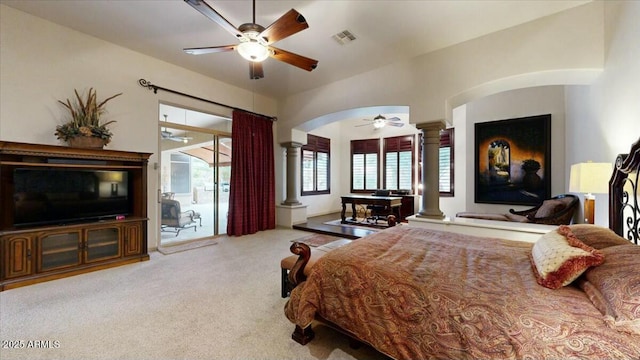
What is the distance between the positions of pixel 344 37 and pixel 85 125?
3.63 metres

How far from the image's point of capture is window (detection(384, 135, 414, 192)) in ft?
24.6

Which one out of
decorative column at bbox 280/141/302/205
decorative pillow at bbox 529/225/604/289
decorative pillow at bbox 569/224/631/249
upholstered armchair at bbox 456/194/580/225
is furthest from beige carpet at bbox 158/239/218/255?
upholstered armchair at bbox 456/194/580/225

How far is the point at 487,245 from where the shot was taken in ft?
7.07

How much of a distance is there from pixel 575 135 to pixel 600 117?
4.37 ft

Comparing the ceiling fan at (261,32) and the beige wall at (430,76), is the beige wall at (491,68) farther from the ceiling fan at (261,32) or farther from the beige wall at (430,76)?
the ceiling fan at (261,32)

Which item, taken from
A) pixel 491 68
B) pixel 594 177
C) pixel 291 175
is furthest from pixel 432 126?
pixel 291 175

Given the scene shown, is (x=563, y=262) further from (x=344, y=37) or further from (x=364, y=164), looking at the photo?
(x=364, y=164)

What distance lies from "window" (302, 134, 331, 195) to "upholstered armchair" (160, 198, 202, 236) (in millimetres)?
3399

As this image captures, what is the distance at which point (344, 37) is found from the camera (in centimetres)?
338

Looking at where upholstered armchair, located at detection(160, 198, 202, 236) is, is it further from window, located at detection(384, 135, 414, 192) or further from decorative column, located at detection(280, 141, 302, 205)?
window, located at detection(384, 135, 414, 192)

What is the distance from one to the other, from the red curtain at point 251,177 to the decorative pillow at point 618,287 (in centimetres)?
490

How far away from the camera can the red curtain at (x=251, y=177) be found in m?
5.07

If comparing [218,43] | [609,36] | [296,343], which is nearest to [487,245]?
[296,343]

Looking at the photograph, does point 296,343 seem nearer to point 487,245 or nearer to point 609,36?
point 487,245
